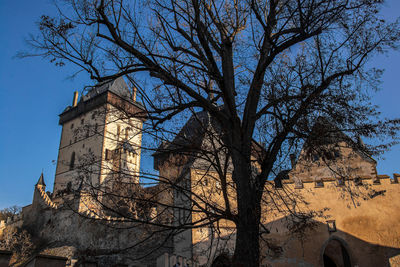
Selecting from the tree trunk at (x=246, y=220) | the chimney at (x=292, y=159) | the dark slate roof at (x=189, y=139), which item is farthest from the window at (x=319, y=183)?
the tree trunk at (x=246, y=220)

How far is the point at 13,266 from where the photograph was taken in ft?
Result: 77.7

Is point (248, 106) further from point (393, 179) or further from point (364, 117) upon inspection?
point (393, 179)

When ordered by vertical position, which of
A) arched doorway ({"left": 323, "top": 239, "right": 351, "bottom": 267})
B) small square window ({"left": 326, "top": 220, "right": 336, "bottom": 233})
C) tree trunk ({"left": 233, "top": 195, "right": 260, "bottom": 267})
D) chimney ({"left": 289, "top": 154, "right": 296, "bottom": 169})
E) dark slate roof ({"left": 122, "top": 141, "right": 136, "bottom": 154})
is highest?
dark slate roof ({"left": 122, "top": 141, "right": 136, "bottom": 154})

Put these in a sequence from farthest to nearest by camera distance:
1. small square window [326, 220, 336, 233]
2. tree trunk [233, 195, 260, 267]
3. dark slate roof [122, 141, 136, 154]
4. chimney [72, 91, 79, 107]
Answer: chimney [72, 91, 79, 107] → small square window [326, 220, 336, 233] → dark slate roof [122, 141, 136, 154] → tree trunk [233, 195, 260, 267]

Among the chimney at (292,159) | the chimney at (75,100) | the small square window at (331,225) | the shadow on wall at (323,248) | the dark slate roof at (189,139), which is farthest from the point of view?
the chimney at (75,100)

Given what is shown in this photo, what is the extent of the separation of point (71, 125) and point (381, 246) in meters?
52.7

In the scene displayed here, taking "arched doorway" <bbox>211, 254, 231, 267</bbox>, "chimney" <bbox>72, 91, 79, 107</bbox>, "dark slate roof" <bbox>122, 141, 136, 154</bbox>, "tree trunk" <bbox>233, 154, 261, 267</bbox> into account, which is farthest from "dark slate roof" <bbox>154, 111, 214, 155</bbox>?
"chimney" <bbox>72, 91, 79, 107</bbox>

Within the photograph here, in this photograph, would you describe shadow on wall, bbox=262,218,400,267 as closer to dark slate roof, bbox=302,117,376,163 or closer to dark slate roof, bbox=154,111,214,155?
dark slate roof, bbox=154,111,214,155

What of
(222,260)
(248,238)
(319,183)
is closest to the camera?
(248,238)

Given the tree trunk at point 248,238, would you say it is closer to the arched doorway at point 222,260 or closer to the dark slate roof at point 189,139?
the dark slate roof at point 189,139

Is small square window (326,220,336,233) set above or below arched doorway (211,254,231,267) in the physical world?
above

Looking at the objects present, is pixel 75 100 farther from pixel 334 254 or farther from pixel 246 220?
pixel 246 220

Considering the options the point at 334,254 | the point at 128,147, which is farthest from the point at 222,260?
the point at 334,254

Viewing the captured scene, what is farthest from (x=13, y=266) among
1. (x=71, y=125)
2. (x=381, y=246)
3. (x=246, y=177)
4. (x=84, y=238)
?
(x=71, y=125)
